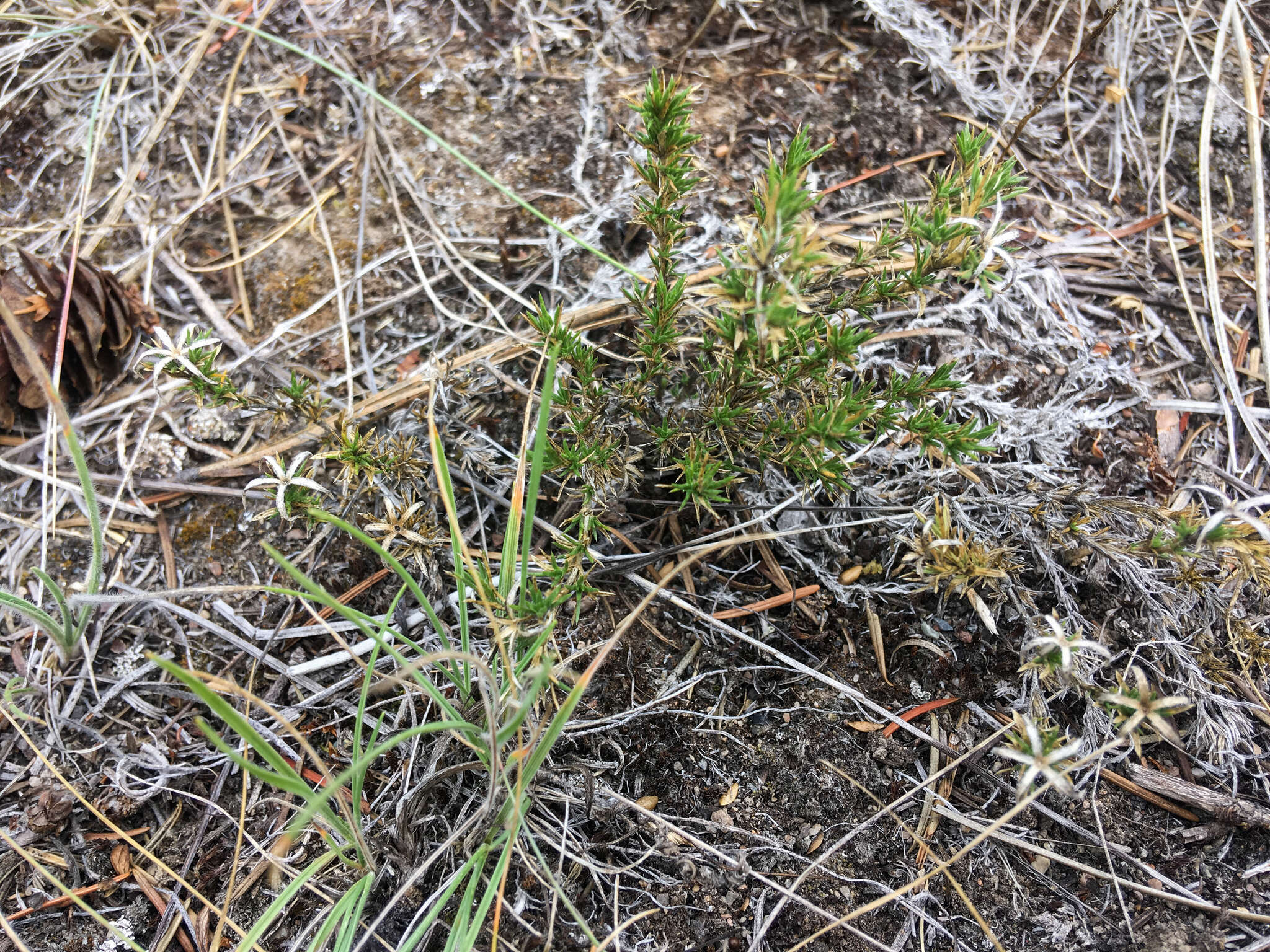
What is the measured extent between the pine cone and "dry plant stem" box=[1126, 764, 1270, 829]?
3.04 m

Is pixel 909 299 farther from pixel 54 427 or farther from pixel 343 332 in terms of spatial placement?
pixel 54 427

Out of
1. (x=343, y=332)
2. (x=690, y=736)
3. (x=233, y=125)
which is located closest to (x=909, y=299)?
(x=690, y=736)

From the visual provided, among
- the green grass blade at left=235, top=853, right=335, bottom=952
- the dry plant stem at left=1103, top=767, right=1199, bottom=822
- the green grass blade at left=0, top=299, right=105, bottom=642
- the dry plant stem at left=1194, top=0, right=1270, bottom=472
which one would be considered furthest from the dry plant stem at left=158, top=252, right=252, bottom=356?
the dry plant stem at left=1194, top=0, right=1270, bottom=472

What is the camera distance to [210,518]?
2139 millimetres

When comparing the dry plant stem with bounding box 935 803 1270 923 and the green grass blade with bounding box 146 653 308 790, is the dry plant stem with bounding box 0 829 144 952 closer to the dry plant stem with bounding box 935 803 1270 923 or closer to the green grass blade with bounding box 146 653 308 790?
the green grass blade with bounding box 146 653 308 790

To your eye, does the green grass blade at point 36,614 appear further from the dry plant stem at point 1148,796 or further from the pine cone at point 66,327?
the dry plant stem at point 1148,796

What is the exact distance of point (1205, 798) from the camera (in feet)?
5.82

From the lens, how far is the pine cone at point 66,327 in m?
2.15

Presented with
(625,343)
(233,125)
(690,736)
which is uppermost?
(233,125)

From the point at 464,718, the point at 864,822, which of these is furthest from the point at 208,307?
the point at 864,822

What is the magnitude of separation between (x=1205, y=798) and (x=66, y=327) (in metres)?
3.24

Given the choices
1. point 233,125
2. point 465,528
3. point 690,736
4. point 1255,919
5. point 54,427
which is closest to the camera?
point 1255,919

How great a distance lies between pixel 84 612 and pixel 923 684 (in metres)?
2.12

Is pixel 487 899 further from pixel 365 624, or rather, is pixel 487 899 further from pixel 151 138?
pixel 151 138
